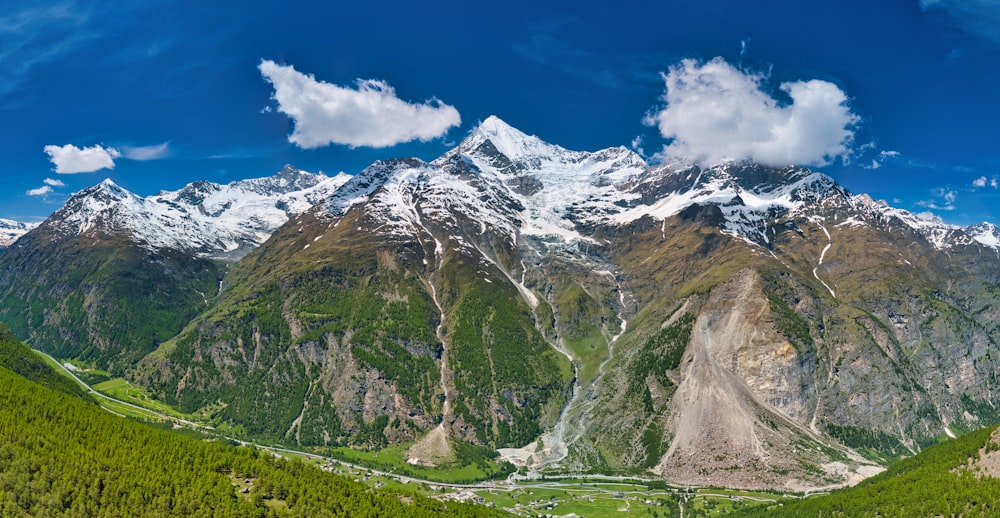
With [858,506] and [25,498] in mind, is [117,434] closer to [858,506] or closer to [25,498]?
[25,498]

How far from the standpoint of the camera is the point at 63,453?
13862 cm

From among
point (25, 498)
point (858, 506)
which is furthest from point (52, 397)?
point (858, 506)

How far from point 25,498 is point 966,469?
230 m

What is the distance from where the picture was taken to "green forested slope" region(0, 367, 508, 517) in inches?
4985

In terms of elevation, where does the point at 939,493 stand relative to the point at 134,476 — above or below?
above

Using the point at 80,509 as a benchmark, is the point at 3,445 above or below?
above

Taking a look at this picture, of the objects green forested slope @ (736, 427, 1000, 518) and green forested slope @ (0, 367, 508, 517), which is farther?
green forested slope @ (736, 427, 1000, 518)

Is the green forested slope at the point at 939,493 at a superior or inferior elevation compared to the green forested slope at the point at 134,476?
superior

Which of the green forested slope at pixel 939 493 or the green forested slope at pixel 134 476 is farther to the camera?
the green forested slope at pixel 939 493

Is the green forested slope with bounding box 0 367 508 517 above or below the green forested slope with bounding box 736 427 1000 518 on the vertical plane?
below

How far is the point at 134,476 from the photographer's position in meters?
137

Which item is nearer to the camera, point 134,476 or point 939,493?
point 134,476

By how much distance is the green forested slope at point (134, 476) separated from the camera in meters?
127

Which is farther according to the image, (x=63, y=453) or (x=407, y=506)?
(x=407, y=506)
